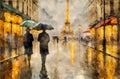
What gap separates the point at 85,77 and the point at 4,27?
1472 centimetres

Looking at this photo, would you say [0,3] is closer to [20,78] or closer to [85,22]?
[20,78]

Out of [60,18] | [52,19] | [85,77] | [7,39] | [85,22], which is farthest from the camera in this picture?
[60,18]

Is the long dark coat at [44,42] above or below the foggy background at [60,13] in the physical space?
below

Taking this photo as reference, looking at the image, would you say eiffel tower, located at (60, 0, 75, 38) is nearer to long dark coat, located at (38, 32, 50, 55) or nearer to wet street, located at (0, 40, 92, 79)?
wet street, located at (0, 40, 92, 79)

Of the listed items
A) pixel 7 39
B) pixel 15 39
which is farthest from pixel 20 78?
pixel 15 39

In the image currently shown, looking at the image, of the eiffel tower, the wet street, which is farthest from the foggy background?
the wet street

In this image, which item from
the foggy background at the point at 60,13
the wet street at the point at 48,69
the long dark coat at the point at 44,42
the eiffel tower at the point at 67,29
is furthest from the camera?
the eiffel tower at the point at 67,29

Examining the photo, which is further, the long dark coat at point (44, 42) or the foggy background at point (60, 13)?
the foggy background at point (60, 13)

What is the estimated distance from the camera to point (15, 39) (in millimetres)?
32969

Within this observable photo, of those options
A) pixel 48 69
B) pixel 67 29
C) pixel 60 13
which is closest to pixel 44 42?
pixel 48 69

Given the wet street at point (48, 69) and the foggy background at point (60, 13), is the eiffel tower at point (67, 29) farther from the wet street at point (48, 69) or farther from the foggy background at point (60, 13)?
the wet street at point (48, 69)

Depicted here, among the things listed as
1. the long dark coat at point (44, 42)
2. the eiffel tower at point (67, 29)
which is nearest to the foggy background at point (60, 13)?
the eiffel tower at point (67, 29)

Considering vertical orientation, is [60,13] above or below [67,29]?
above

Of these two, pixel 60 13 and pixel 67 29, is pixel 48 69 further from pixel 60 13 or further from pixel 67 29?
pixel 67 29
